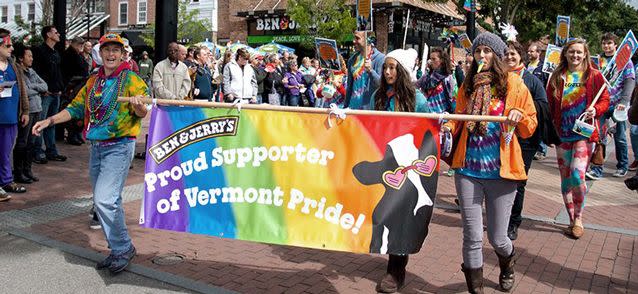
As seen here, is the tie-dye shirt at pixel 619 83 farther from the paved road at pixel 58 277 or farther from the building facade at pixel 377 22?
the building facade at pixel 377 22

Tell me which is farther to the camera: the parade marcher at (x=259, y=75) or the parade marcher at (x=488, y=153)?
the parade marcher at (x=259, y=75)

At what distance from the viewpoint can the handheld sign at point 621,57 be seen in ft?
23.1

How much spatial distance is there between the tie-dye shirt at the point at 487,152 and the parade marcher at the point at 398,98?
20.9 inches

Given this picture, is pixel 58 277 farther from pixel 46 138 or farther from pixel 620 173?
pixel 620 173

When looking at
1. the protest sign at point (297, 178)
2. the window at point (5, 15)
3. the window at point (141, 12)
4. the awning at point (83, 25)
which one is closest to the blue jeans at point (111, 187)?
the protest sign at point (297, 178)

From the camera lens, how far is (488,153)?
4.11 m

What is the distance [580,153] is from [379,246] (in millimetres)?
3189

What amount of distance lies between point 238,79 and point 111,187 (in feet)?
22.7

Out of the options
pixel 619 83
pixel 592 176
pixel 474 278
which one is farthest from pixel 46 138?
pixel 592 176

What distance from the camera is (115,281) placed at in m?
4.55

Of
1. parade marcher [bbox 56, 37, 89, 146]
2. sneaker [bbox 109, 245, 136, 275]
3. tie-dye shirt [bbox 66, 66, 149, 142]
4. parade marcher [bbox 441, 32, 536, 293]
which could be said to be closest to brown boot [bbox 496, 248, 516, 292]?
parade marcher [bbox 441, 32, 536, 293]

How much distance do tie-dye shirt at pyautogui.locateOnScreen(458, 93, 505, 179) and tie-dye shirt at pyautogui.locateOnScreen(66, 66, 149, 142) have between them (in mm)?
2572

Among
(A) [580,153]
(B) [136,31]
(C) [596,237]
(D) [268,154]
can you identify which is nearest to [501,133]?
(D) [268,154]

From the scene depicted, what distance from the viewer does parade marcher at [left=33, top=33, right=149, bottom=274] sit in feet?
15.2
